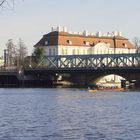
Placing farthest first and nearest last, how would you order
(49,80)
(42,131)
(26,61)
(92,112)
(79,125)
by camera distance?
(26,61)
(49,80)
(92,112)
(79,125)
(42,131)

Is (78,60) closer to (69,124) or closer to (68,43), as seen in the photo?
(68,43)

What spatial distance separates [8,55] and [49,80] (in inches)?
1574

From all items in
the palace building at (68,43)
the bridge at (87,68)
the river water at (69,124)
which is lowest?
the river water at (69,124)

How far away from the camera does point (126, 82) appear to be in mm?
146625

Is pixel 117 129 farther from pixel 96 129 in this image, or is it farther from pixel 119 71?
pixel 119 71

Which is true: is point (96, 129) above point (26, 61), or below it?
below

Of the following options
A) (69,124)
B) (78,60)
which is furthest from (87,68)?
(69,124)

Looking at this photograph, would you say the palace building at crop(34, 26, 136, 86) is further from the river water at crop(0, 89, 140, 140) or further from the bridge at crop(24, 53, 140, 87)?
the river water at crop(0, 89, 140, 140)

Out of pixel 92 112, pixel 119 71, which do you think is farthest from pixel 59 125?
pixel 119 71

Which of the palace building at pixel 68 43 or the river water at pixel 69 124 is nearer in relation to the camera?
the river water at pixel 69 124

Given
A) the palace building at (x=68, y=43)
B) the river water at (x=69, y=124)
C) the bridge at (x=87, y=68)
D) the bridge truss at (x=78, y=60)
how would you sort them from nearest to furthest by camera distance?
the river water at (x=69, y=124), the bridge at (x=87, y=68), the bridge truss at (x=78, y=60), the palace building at (x=68, y=43)

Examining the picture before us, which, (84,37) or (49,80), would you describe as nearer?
(49,80)

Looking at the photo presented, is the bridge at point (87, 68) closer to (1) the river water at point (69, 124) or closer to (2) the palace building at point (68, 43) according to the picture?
(2) the palace building at point (68, 43)

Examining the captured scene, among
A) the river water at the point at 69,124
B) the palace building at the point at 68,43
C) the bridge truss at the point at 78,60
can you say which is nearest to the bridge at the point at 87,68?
the bridge truss at the point at 78,60
